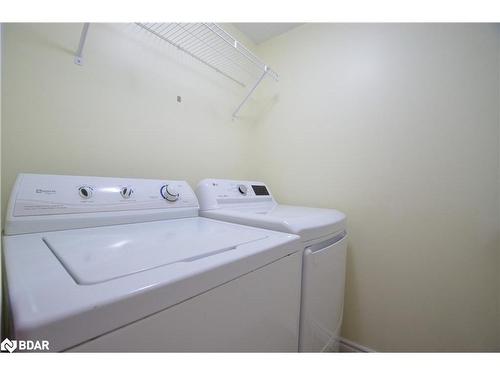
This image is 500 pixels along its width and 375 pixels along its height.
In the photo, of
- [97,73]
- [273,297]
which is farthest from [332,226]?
[97,73]

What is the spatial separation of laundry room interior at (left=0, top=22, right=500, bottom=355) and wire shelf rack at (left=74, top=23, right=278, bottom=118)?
0.05ft

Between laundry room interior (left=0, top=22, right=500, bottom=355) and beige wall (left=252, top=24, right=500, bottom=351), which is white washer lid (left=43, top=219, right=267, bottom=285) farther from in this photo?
beige wall (left=252, top=24, right=500, bottom=351)

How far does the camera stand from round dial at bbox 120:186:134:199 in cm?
83

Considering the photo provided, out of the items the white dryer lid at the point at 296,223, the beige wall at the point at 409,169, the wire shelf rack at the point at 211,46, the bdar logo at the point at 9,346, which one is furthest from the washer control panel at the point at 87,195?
the beige wall at the point at 409,169

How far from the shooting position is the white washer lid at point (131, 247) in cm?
38

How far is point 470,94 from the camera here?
961 millimetres

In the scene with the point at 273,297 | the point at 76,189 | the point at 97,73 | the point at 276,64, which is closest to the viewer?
the point at 273,297

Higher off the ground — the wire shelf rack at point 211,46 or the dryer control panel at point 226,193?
the wire shelf rack at point 211,46

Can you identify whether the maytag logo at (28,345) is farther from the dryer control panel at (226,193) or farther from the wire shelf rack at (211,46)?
the wire shelf rack at (211,46)

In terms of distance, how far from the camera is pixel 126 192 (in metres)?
0.84

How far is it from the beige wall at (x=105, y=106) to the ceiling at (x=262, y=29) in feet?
1.65

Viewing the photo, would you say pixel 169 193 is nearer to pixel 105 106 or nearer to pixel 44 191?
pixel 44 191
